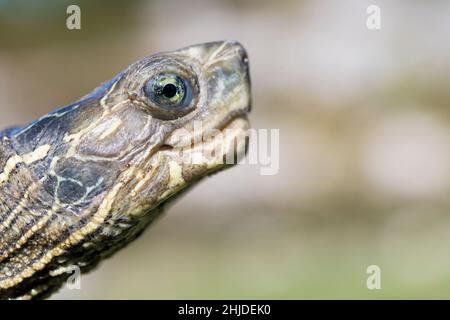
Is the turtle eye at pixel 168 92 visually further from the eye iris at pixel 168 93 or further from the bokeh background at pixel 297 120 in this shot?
the bokeh background at pixel 297 120

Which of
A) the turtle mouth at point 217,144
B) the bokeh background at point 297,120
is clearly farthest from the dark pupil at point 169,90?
Answer: the bokeh background at point 297,120

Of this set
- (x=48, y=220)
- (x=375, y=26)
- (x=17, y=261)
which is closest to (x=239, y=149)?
(x=48, y=220)

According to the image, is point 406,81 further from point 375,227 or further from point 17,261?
point 17,261

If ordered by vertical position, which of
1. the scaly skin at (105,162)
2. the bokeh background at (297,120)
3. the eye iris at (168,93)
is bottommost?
the scaly skin at (105,162)

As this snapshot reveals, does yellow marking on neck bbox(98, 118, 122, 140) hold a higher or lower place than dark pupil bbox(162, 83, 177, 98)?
lower

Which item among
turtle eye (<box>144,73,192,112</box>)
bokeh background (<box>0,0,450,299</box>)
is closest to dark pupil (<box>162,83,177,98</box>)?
turtle eye (<box>144,73,192,112</box>)

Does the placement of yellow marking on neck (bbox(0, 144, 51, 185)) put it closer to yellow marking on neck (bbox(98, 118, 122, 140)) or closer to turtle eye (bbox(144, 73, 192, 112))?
yellow marking on neck (bbox(98, 118, 122, 140))
